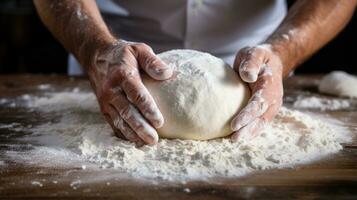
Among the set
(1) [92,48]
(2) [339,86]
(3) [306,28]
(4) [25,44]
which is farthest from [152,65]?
(4) [25,44]

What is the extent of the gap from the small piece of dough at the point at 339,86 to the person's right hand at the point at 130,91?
80cm

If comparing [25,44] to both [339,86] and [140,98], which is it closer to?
[339,86]

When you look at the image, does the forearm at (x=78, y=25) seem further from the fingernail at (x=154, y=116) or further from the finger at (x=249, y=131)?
the finger at (x=249, y=131)

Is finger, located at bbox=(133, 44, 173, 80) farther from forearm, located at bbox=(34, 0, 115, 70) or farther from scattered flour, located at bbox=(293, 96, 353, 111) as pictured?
scattered flour, located at bbox=(293, 96, 353, 111)

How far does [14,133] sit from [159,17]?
0.74 meters

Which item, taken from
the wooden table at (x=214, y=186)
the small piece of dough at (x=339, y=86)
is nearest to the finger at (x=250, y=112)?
the wooden table at (x=214, y=186)

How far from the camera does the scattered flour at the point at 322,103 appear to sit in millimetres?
1682

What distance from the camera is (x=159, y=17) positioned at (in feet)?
6.20

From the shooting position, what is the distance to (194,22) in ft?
6.17

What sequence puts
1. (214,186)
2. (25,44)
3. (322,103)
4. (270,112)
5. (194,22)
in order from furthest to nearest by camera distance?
(25,44)
(194,22)
(322,103)
(270,112)
(214,186)

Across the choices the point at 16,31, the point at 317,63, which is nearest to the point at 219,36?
the point at 317,63

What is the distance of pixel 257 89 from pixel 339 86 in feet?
2.09

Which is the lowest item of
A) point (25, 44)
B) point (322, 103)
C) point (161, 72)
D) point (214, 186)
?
point (25, 44)

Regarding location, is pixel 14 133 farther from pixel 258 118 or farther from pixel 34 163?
pixel 258 118
